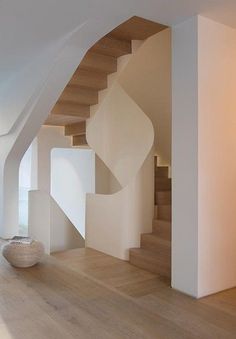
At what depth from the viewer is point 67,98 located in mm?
4098

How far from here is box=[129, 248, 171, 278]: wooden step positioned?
3316 mm

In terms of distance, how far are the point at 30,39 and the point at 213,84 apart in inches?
66.2

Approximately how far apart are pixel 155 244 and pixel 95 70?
222 cm

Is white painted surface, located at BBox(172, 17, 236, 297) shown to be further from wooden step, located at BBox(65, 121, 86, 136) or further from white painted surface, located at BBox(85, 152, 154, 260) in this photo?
wooden step, located at BBox(65, 121, 86, 136)

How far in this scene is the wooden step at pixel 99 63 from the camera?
12.4 ft

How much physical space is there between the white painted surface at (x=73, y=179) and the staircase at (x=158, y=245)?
282cm

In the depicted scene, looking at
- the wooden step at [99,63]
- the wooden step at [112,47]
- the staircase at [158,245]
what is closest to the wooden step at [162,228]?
the staircase at [158,245]

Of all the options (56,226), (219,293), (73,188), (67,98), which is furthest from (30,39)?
(73,188)

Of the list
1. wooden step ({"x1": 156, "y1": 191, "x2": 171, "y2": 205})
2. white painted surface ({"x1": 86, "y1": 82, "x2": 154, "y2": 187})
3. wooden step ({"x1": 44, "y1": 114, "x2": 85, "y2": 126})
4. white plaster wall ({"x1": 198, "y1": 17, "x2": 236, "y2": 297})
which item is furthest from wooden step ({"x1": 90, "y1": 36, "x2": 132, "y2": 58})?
wooden step ({"x1": 156, "y1": 191, "x2": 171, "y2": 205})

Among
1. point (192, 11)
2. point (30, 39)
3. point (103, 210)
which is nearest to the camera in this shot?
point (192, 11)

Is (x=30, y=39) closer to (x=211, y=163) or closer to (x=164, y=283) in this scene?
(x=211, y=163)

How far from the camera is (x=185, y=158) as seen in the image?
108 inches

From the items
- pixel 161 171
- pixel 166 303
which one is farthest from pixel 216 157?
pixel 161 171

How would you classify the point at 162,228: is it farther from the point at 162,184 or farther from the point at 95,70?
the point at 95,70
